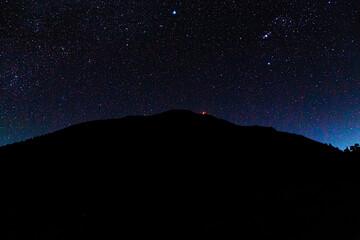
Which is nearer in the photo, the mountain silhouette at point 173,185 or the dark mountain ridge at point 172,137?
the mountain silhouette at point 173,185

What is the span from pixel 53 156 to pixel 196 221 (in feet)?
30.9

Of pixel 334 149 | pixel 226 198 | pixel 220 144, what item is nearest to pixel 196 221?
pixel 226 198

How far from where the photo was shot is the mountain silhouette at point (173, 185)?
6.39 m

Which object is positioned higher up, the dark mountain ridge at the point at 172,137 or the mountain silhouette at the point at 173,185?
the dark mountain ridge at the point at 172,137

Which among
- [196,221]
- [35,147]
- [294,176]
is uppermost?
[35,147]

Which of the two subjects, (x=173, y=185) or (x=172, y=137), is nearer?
(x=173, y=185)

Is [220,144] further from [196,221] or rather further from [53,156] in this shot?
[53,156]

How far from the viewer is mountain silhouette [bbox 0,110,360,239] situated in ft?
21.0

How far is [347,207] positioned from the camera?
7461 millimetres

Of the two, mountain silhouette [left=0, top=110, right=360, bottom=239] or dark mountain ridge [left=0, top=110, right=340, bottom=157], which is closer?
mountain silhouette [left=0, top=110, right=360, bottom=239]

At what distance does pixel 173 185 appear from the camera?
8875 mm

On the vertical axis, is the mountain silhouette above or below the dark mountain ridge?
below

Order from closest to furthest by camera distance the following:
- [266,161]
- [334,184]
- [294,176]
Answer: [334,184] < [294,176] < [266,161]

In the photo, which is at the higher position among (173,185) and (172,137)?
(172,137)
